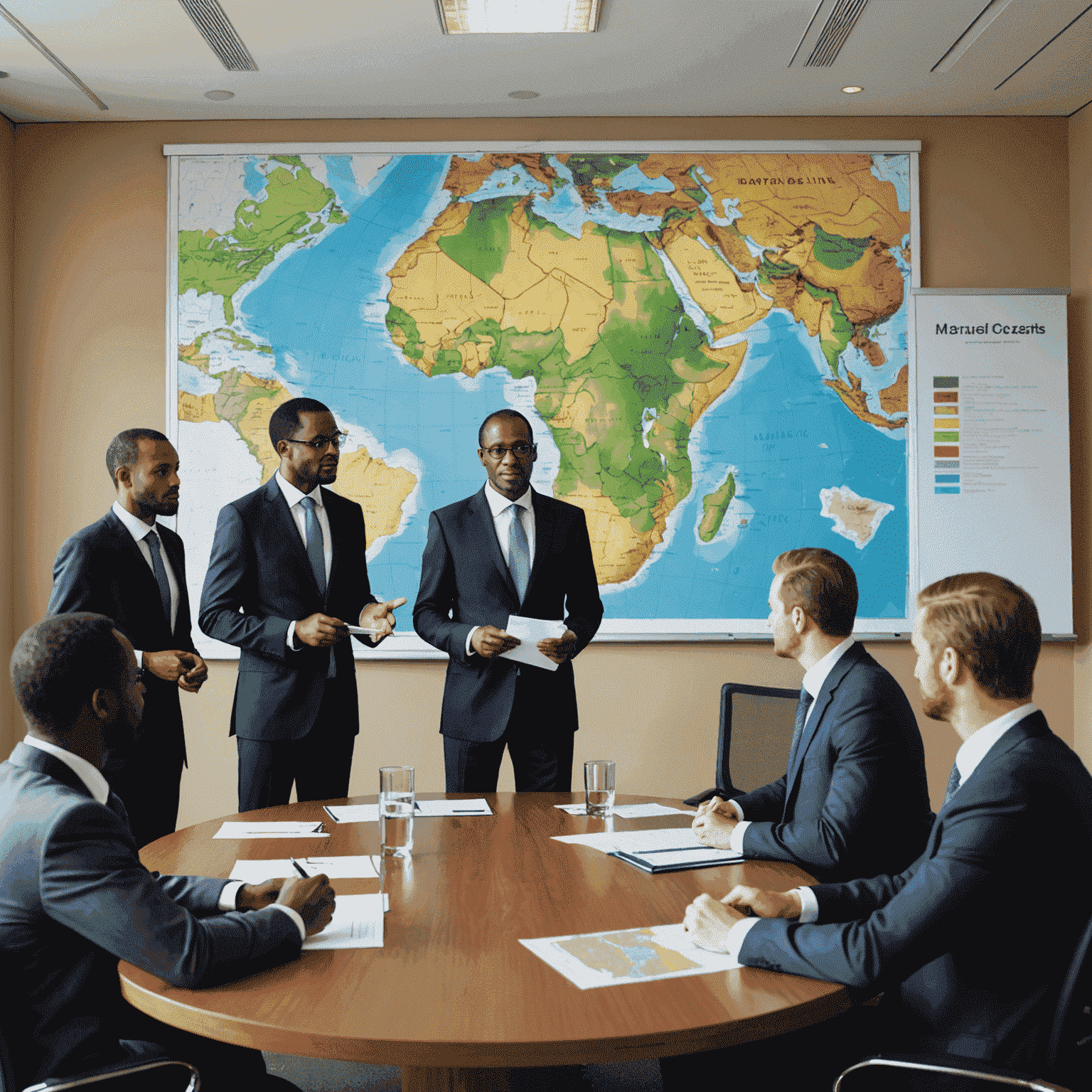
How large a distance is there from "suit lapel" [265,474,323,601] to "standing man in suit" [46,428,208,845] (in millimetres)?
297

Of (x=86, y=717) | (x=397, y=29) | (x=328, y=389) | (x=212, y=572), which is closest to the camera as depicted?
(x=86, y=717)

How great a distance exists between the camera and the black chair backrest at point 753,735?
3020mm

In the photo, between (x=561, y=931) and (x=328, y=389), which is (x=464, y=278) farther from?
(x=561, y=931)

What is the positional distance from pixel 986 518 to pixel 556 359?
1.98 m

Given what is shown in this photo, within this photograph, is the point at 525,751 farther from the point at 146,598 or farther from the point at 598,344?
the point at 598,344

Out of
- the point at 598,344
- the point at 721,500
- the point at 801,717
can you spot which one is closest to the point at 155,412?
the point at 598,344

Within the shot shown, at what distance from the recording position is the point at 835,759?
6.38 feet

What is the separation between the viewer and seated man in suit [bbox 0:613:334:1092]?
1.28m

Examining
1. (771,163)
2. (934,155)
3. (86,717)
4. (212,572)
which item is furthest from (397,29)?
(86,717)

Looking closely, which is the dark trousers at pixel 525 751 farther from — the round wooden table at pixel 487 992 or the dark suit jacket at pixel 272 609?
the round wooden table at pixel 487 992

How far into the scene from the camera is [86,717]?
Result: 1426 millimetres

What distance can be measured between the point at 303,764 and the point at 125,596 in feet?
2.27

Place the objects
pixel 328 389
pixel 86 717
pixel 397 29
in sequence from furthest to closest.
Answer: pixel 328 389
pixel 397 29
pixel 86 717

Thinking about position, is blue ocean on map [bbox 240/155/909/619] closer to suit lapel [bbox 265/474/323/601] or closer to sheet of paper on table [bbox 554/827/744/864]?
suit lapel [bbox 265/474/323/601]
